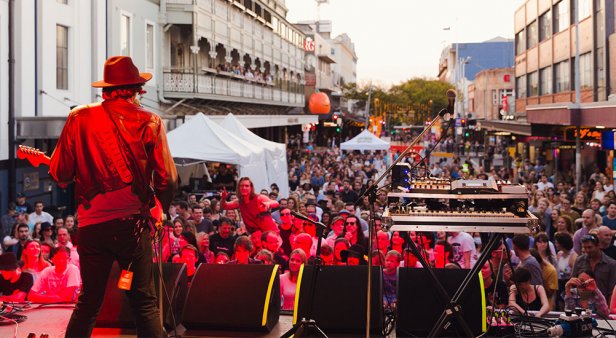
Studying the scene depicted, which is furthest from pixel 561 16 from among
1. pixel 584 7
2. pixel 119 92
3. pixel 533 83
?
pixel 119 92

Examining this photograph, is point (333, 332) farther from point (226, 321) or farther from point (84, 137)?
point (84, 137)

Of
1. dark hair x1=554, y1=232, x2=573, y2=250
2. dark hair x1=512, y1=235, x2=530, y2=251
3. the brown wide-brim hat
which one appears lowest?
dark hair x1=554, y1=232, x2=573, y2=250

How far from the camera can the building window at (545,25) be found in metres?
41.6

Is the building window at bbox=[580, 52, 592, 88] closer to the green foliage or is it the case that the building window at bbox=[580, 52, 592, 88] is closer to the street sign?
the street sign

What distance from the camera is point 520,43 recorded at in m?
52.3

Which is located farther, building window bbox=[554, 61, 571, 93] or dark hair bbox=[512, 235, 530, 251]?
building window bbox=[554, 61, 571, 93]

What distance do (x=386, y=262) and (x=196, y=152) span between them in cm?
942

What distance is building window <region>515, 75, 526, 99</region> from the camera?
5059cm

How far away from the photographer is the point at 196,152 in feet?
59.5

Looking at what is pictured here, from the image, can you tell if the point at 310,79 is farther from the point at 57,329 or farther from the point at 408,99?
the point at 57,329

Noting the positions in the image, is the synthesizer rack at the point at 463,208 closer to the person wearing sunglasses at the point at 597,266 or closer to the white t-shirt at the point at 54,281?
the person wearing sunglasses at the point at 597,266

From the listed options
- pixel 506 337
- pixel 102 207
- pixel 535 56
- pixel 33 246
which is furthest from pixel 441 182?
pixel 535 56

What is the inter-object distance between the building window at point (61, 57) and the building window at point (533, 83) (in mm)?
30693

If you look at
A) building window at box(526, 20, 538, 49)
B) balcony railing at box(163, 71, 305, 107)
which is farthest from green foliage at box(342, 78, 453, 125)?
building window at box(526, 20, 538, 49)
